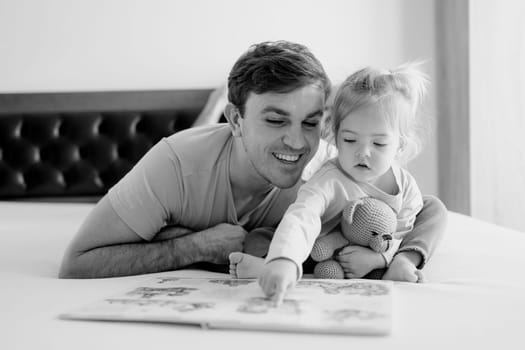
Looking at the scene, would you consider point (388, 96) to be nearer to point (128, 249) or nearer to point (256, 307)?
point (256, 307)

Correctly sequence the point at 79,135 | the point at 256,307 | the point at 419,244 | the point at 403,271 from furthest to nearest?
the point at 79,135
the point at 419,244
the point at 403,271
the point at 256,307

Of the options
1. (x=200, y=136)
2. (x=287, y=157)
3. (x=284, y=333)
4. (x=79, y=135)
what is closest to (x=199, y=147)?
(x=200, y=136)

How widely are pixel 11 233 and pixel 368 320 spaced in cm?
179

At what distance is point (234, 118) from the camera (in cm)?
172

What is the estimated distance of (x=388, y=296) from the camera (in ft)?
4.03

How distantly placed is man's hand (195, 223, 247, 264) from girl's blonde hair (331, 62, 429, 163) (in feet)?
1.17

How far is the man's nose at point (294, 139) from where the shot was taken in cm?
158

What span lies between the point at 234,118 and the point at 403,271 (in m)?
0.60

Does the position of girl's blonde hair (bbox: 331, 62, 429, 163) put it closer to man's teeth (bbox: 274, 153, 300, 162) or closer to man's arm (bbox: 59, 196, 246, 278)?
man's teeth (bbox: 274, 153, 300, 162)

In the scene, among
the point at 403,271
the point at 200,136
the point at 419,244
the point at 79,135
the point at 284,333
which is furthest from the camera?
the point at 79,135

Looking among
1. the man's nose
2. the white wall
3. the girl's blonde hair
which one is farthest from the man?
the white wall

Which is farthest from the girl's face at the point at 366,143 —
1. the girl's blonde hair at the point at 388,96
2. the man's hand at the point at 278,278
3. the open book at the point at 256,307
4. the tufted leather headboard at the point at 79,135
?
the tufted leather headboard at the point at 79,135

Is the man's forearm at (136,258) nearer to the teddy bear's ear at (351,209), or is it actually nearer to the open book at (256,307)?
the open book at (256,307)

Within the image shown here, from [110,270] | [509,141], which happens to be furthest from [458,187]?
[110,270]
